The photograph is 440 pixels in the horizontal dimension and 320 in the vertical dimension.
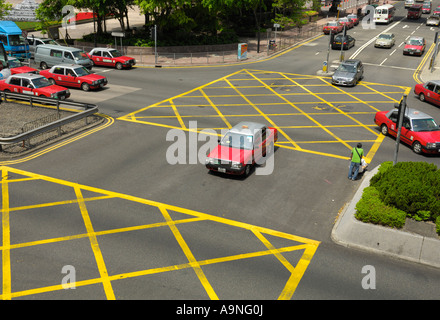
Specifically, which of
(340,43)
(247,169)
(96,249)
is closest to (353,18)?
(340,43)

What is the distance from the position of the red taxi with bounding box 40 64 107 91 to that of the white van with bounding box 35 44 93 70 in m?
4.14

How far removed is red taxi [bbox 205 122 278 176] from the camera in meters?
17.2

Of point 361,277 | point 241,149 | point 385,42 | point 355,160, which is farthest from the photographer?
point 385,42

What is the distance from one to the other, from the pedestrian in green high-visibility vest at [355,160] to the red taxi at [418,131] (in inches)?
191

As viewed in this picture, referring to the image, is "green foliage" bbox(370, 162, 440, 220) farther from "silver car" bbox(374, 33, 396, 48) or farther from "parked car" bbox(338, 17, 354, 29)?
"parked car" bbox(338, 17, 354, 29)

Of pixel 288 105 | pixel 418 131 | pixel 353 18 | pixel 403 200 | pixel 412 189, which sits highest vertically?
pixel 353 18

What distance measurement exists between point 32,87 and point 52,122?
24.2ft

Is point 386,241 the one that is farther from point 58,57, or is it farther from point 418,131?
point 58,57

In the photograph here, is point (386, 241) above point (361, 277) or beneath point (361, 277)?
above

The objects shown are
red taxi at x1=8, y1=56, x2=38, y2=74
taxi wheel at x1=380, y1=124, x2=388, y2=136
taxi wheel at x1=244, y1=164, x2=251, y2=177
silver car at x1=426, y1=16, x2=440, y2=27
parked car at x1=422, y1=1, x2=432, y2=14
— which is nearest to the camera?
taxi wheel at x1=244, y1=164, x2=251, y2=177

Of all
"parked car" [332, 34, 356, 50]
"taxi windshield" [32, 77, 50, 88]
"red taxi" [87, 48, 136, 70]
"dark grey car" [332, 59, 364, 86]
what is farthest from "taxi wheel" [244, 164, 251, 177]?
"parked car" [332, 34, 356, 50]

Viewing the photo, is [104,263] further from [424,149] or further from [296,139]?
[424,149]

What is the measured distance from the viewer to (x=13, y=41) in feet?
130

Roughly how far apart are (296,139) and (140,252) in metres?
12.3
